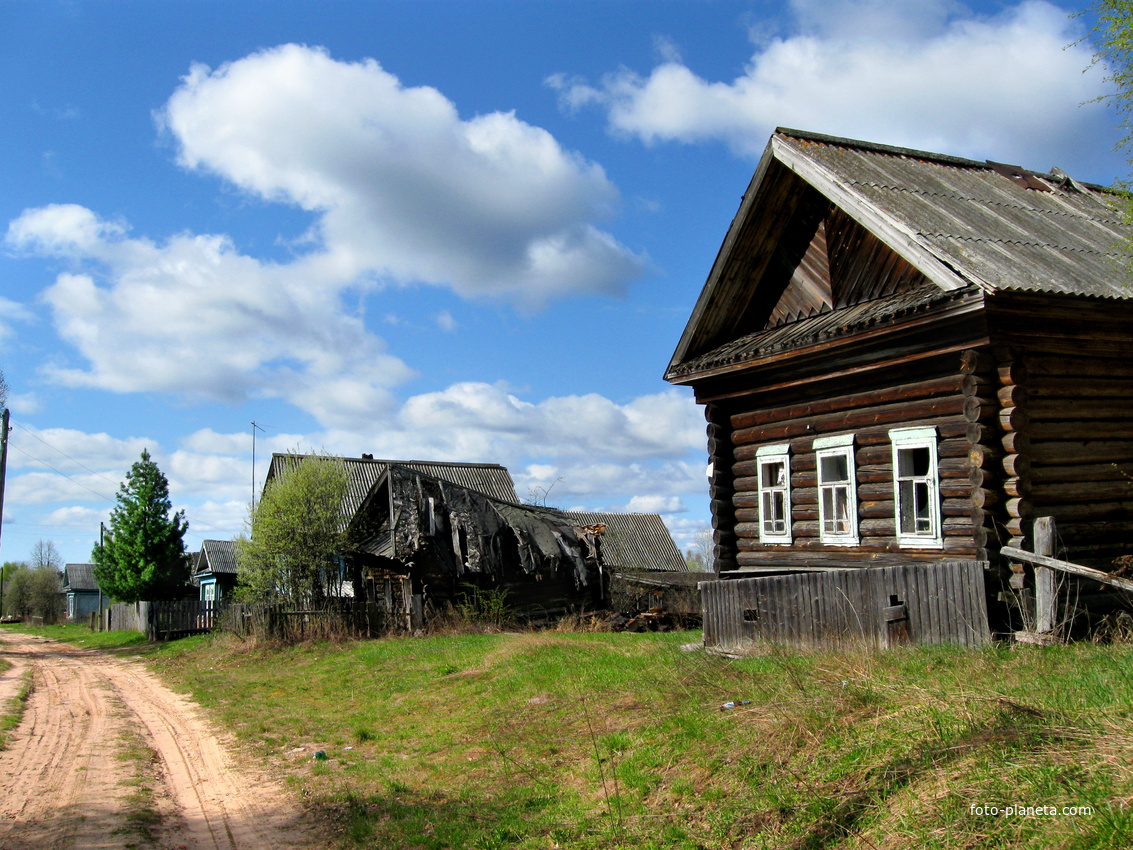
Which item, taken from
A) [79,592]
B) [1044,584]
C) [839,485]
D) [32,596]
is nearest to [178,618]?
[839,485]

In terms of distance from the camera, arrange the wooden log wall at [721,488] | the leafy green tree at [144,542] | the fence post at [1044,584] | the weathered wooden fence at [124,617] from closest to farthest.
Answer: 1. the fence post at [1044,584]
2. the wooden log wall at [721,488]
3. the weathered wooden fence at [124,617]
4. the leafy green tree at [144,542]

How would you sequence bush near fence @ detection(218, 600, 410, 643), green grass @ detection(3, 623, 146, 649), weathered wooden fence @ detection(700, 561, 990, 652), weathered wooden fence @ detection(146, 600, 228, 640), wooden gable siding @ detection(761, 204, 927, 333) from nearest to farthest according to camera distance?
1. weathered wooden fence @ detection(700, 561, 990, 652)
2. wooden gable siding @ detection(761, 204, 927, 333)
3. bush near fence @ detection(218, 600, 410, 643)
4. weathered wooden fence @ detection(146, 600, 228, 640)
5. green grass @ detection(3, 623, 146, 649)

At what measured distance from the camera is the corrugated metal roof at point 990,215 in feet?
35.8

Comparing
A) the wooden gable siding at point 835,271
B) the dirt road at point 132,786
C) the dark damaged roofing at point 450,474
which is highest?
the wooden gable siding at point 835,271

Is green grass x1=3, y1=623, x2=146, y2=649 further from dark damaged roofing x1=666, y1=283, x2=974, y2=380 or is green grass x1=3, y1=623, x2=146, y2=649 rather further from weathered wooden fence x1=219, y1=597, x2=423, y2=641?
dark damaged roofing x1=666, y1=283, x2=974, y2=380

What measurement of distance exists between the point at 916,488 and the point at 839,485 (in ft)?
3.73

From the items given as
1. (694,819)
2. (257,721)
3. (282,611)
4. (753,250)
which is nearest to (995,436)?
(753,250)

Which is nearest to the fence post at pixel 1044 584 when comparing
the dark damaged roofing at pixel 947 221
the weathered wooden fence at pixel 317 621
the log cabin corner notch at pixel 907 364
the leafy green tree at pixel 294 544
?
the log cabin corner notch at pixel 907 364

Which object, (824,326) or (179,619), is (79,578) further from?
(824,326)

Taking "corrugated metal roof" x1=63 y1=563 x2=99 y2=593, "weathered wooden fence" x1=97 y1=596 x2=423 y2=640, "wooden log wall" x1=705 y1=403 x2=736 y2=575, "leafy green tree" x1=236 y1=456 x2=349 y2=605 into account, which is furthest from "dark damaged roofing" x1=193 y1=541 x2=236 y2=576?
"wooden log wall" x1=705 y1=403 x2=736 y2=575

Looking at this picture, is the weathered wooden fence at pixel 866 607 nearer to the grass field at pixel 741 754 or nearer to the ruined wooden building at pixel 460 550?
the grass field at pixel 741 754

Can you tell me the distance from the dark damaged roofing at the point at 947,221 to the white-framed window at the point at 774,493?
1991 millimetres

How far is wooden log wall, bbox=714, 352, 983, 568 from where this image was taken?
10742mm

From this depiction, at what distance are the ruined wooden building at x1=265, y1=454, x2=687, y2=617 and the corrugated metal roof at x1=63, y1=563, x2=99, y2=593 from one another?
191 ft
